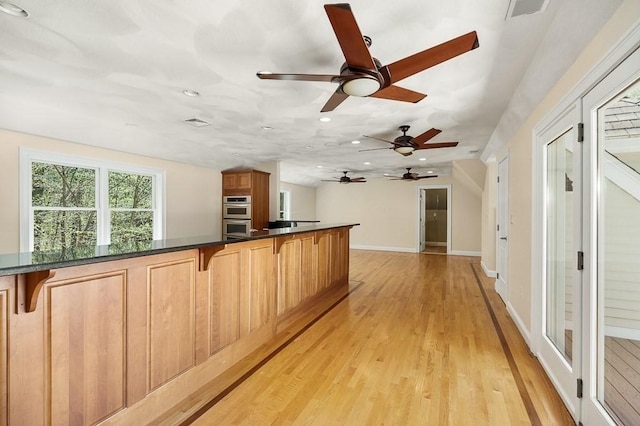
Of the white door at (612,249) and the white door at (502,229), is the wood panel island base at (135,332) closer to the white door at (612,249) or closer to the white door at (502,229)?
the white door at (612,249)

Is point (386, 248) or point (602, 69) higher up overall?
point (602, 69)

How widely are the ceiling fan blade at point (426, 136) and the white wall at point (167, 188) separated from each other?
3.94m

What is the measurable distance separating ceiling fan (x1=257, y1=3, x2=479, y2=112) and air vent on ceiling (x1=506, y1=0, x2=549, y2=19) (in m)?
0.28

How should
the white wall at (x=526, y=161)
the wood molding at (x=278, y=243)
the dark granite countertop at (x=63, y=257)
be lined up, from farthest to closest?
1. the wood molding at (x=278, y=243)
2. the white wall at (x=526, y=161)
3. the dark granite countertop at (x=63, y=257)

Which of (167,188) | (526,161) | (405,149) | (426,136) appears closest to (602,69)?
(526,161)

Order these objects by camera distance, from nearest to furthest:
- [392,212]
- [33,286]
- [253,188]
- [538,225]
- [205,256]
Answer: [33,286]
[205,256]
[538,225]
[253,188]
[392,212]

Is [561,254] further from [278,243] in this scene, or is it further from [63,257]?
[63,257]

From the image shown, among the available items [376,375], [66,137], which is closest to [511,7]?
[376,375]

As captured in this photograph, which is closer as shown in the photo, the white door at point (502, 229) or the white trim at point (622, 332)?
the white trim at point (622, 332)

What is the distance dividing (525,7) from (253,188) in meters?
5.79

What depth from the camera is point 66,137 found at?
423 centimetres

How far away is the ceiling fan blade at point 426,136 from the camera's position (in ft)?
12.1

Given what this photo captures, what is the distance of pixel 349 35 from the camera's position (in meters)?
1.52

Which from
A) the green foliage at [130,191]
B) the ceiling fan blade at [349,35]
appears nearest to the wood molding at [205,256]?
the ceiling fan blade at [349,35]
